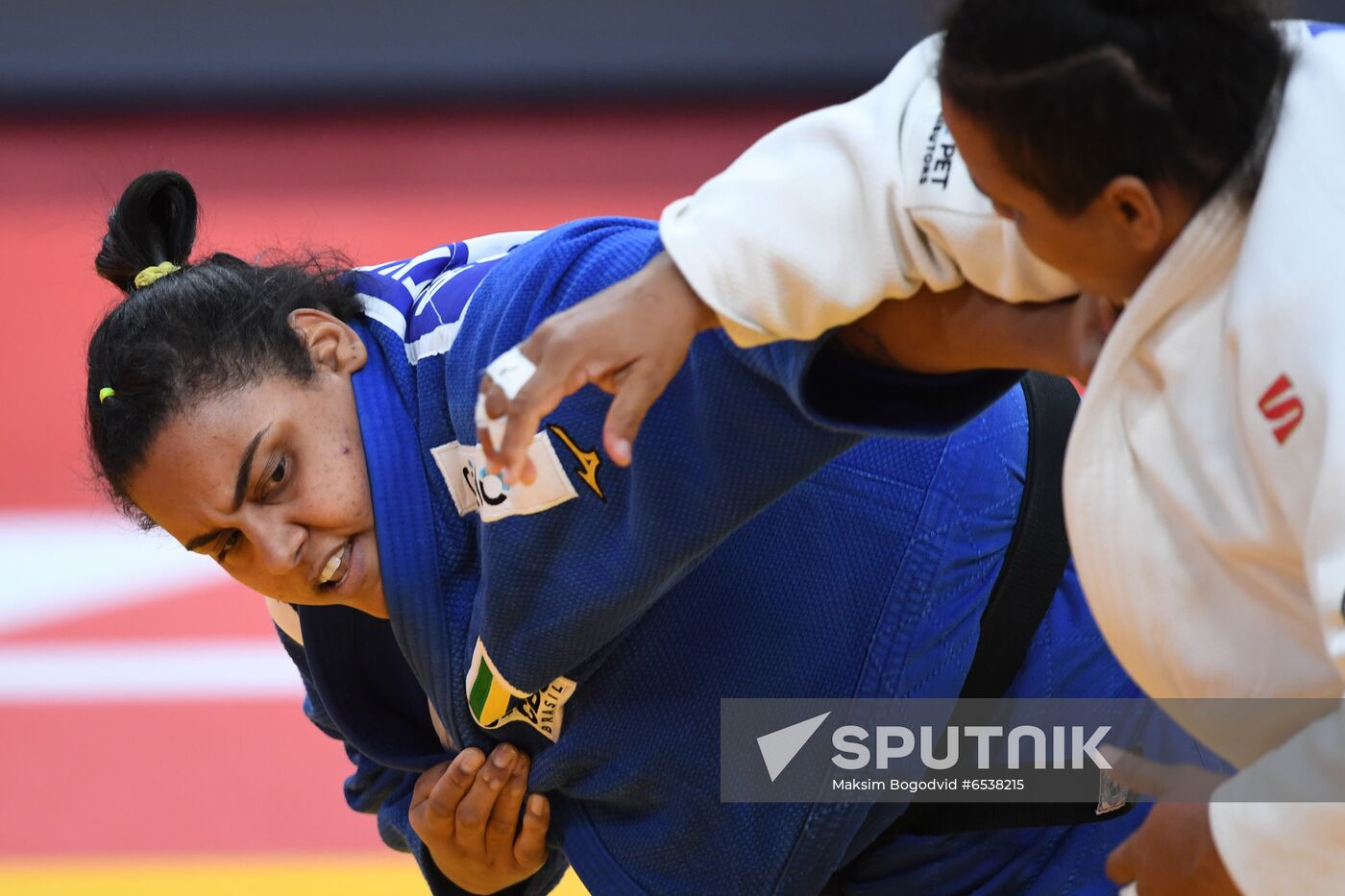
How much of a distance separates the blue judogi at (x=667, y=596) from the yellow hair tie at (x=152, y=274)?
20 centimetres

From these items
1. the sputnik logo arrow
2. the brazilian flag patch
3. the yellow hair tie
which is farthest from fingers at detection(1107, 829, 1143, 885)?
the yellow hair tie

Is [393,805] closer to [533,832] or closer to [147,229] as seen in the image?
[533,832]

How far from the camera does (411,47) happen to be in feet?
14.5

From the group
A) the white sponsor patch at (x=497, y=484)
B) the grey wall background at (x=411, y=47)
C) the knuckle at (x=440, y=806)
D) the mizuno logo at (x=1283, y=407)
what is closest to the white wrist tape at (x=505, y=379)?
the white sponsor patch at (x=497, y=484)

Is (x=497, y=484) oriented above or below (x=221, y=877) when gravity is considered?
above

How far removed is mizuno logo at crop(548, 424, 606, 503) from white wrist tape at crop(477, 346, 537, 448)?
288mm

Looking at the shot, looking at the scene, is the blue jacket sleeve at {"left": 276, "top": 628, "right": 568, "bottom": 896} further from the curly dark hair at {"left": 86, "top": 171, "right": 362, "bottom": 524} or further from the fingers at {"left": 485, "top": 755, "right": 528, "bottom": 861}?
the curly dark hair at {"left": 86, "top": 171, "right": 362, "bottom": 524}

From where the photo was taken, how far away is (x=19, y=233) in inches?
160

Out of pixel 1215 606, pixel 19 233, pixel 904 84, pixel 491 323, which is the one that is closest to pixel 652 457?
pixel 491 323

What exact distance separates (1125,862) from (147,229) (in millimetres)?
1090

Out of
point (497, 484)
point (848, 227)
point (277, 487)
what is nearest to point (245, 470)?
point (277, 487)

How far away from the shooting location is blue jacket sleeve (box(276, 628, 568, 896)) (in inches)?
62.7

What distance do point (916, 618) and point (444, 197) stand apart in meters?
3.00

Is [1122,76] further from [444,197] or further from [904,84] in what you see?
[444,197]
